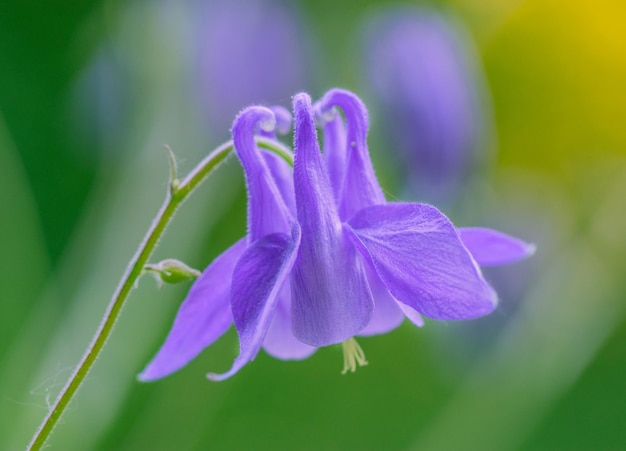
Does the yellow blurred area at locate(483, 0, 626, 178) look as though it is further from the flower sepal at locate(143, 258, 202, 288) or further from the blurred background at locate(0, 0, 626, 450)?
the flower sepal at locate(143, 258, 202, 288)

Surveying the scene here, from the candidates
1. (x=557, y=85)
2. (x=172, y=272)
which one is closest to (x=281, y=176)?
(x=172, y=272)

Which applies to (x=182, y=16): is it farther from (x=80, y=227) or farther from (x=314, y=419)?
(x=314, y=419)

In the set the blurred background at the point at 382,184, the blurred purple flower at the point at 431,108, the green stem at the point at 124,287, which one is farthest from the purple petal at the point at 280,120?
the blurred purple flower at the point at 431,108

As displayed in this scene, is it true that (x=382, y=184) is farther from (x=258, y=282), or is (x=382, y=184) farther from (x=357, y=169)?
(x=258, y=282)

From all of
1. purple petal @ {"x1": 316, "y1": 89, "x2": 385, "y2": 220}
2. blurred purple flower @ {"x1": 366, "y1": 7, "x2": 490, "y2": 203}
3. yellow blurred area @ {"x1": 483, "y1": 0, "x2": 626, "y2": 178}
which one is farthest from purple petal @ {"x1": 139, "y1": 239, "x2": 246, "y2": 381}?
yellow blurred area @ {"x1": 483, "y1": 0, "x2": 626, "y2": 178}

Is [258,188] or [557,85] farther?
[557,85]

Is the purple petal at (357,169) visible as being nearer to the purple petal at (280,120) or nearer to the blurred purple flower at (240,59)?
the purple petal at (280,120)
